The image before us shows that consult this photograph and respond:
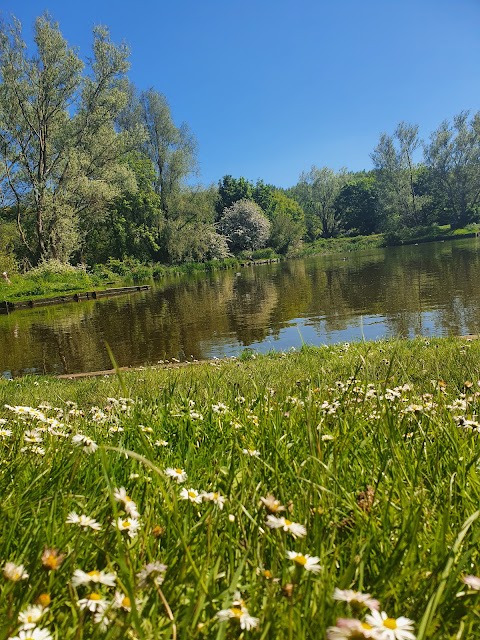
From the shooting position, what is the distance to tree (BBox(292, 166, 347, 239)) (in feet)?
281

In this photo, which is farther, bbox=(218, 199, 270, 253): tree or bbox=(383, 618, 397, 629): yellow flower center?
bbox=(218, 199, 270, 253): tree

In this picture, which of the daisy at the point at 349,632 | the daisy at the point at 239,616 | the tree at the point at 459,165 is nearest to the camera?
the daisy at the point at 349,632

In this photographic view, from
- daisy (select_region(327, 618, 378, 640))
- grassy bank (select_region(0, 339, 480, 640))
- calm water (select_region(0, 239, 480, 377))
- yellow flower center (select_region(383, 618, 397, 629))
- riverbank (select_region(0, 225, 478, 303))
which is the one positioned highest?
riverbank (select_region(0, 225, 478, 303))

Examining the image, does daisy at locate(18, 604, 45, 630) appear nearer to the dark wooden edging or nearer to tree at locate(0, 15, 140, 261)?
the dark wooden edging

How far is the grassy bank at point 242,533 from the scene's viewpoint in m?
0.71

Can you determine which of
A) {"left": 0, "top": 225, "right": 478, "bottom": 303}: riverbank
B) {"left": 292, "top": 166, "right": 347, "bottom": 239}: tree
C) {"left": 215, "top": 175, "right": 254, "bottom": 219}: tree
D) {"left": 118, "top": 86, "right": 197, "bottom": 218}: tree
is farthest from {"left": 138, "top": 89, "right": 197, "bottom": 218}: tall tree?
{"left": 292, "top": 166, "right": 347, "bottom": 239}: tree

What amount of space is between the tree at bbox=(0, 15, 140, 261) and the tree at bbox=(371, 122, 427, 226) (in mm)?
44885

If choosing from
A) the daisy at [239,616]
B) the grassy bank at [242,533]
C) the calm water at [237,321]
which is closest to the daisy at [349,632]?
the grassy bank at [242,533]

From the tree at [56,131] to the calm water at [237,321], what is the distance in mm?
11198

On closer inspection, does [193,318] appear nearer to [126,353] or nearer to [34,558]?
[126,353]

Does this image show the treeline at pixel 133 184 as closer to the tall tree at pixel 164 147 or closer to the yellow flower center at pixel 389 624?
the tall tree at pixel 164 147

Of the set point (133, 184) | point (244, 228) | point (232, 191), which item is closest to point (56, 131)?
point (133, 184)

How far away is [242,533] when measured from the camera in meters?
1.12

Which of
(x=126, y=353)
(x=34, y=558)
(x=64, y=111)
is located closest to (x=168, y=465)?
(x=34, y=558)
